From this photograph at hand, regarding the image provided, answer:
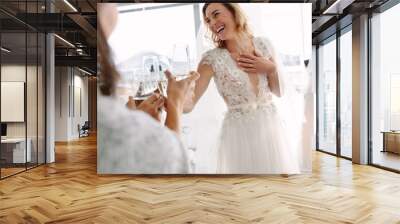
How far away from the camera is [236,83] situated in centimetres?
630

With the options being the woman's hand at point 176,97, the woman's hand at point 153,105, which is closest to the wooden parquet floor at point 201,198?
the woman's hand at point 176,97

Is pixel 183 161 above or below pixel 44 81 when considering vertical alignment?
below

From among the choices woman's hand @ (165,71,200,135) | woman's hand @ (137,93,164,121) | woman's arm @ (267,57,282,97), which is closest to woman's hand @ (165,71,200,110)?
woman's hand @ (165,71,200,135)

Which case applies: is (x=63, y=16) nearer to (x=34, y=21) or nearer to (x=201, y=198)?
(x=34, y=21)

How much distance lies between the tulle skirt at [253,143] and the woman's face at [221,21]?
4.23 feet

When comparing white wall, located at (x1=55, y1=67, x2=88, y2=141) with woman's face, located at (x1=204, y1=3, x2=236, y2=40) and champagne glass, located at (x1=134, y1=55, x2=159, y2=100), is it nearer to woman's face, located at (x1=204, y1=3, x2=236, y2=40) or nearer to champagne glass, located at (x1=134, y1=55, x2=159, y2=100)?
champagne glass, located at (x1=134, y1=55, x2=159, y2=100)

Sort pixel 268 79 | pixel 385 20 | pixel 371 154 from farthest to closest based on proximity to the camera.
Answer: pixel 371 154
pixel 385 20
pixel 268 79

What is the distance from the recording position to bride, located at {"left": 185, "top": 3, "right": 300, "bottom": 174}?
6281mm

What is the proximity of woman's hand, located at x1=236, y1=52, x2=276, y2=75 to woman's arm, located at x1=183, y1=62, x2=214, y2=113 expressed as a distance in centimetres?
53

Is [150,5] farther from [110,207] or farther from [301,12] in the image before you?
[110,207]

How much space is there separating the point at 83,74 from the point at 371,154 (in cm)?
1445

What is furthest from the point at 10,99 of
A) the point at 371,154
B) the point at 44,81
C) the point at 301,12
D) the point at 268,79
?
the point at 371,154

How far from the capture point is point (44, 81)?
8.14 meters

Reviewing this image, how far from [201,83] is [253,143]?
1332 mm
